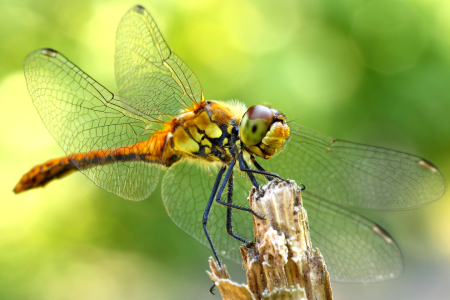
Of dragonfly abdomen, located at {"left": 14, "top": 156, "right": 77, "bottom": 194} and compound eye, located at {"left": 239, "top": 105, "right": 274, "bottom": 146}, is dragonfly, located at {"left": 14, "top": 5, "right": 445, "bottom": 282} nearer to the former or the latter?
compound eye, located at {"left": 239, "top": 105, "right": 274, "bottom": 146}

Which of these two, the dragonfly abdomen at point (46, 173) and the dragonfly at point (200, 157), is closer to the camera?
the dragonfly at point (200, 157)

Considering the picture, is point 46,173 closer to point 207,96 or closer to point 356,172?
point 207,96

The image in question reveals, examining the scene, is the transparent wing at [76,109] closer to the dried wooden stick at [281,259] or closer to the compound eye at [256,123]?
the compound eye at [256,123]

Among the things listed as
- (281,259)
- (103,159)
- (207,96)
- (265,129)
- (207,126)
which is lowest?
(281,259)

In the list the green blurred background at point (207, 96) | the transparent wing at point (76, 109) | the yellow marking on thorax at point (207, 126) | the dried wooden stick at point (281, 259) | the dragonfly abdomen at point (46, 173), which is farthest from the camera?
the green blurred background at point (207, 96)

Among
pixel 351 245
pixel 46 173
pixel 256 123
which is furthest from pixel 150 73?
pixel 351 245

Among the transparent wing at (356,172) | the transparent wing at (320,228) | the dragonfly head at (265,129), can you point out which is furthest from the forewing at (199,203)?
the dragonfly head at (265,129)

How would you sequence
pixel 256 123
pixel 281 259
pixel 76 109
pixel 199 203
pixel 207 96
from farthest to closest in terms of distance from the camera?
pixel 207 96 < pixel 199 203 < pixel 76 109 < pixel 256 123 < pixel 281 259

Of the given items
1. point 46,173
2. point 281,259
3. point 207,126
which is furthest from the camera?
point 46,173

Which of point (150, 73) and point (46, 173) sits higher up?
point (150, 73)
